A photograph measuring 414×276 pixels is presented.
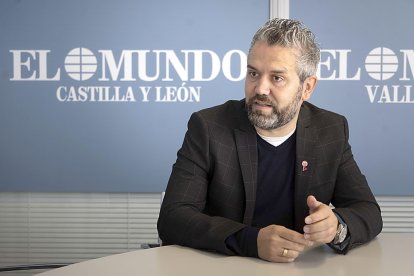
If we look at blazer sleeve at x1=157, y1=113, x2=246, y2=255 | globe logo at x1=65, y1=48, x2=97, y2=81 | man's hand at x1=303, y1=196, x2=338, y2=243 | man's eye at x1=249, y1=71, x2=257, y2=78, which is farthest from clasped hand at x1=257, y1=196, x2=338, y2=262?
globe logo at x1=65, y1=48, x2=97, y2=81

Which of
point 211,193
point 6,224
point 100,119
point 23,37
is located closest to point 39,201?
point 6,224

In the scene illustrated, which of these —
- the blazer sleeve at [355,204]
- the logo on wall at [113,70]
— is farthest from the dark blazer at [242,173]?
the logo on wall at [113,70]

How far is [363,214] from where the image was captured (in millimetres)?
2021

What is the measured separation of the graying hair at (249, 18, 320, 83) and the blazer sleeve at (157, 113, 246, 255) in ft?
1.18

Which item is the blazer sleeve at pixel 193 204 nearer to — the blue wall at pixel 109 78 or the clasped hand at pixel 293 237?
the clasped hand at pixel 293 237

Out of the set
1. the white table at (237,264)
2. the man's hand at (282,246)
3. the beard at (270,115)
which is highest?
the beard at (270,115)

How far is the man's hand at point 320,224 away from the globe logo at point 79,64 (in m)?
2.24

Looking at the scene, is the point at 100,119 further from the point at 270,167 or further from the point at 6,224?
the point at 270,167

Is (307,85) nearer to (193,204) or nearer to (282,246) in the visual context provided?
(193,204)

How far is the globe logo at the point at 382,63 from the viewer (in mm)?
3762

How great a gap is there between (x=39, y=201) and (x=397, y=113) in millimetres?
2192

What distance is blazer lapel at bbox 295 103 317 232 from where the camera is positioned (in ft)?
7.11

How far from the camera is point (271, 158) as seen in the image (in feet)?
7.23

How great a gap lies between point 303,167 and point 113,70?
6.08 feet
